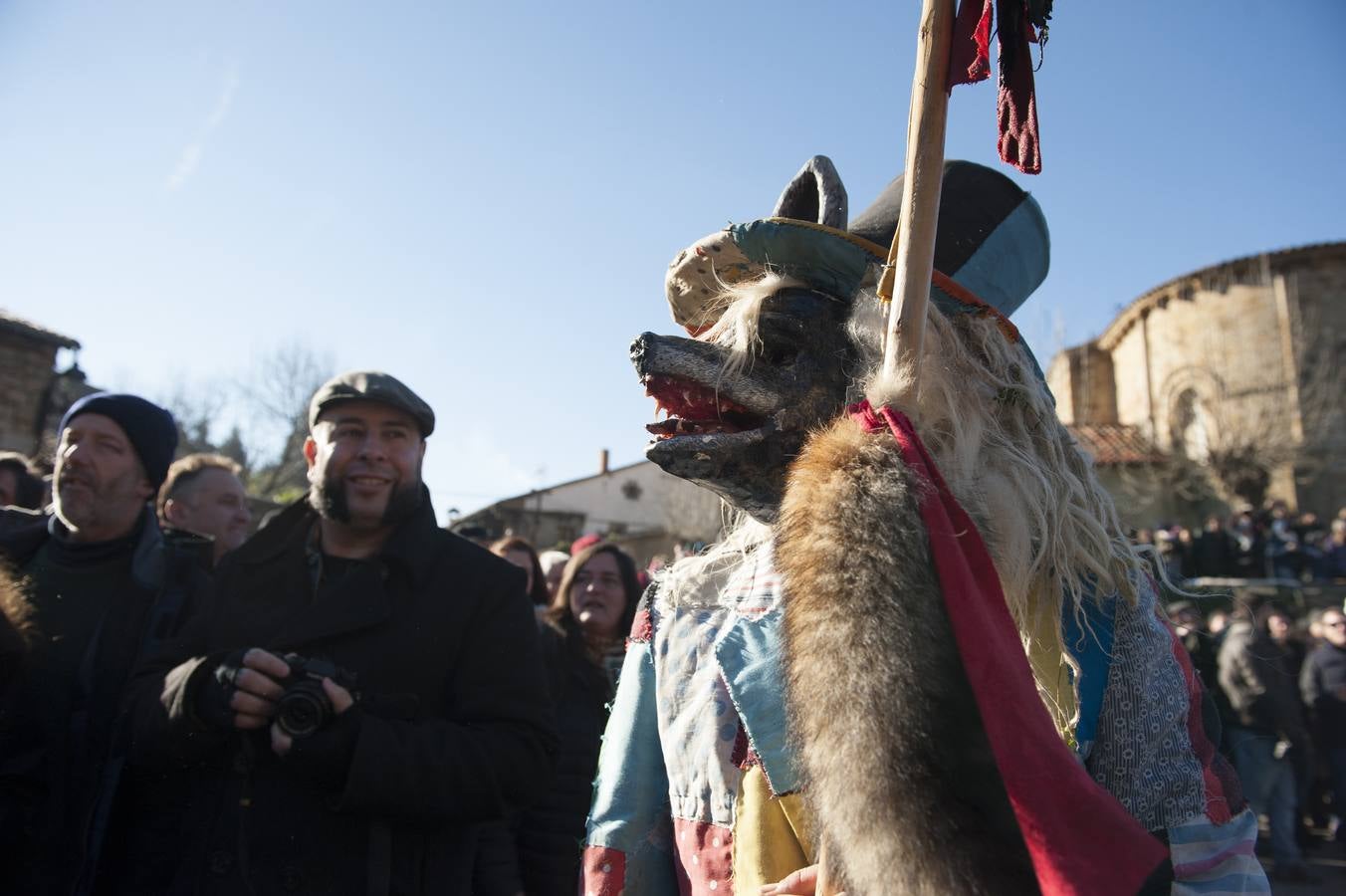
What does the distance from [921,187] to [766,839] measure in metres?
1.06

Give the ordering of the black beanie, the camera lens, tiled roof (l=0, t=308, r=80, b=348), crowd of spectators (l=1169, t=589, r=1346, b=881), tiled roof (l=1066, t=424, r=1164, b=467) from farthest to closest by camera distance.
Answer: tiled roof (l=1066, t=424, r=1164, b=467) < tiled roof (l=0, t=308, r=80, b=348) < crowd of spectators (l=1169, t=589, r=1346, b=881) < the black beanie < the camera lens

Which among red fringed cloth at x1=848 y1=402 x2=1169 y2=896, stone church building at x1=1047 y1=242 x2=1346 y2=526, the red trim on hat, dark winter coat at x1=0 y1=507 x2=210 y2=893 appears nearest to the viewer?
red fringed cloth at x1=848 y1=402 x2=1169 y2=896

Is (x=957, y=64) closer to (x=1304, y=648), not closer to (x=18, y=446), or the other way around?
(x=1304, y=648)

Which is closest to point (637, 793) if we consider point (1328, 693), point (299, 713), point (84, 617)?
point (299, 713)

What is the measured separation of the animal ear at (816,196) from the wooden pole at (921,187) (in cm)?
52

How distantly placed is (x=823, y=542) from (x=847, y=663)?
0.16 meters

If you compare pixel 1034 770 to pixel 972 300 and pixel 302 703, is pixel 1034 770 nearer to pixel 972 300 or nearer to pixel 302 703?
pixel 972 300

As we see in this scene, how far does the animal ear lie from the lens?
Result: 6.40ft

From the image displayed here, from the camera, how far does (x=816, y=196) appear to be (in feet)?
6.91

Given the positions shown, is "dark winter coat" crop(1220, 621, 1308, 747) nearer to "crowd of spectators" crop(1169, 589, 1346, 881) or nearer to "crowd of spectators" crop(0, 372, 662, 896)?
"crowd of spectators" crop(1169, 589, 1346, 881)

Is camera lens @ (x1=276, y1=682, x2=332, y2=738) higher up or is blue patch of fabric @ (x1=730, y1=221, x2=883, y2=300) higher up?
blue patch of fabric @ (x1=730, y1=221, x2=883, y2=300)

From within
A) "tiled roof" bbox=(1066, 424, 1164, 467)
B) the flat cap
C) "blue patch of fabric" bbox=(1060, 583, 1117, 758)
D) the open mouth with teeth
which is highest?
"tiled roof" bbox=(1066, 424, 1164, 467)

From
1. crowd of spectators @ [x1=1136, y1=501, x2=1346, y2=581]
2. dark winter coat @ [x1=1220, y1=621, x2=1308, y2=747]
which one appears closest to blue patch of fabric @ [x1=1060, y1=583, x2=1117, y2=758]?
dark winter coat @ [x1=1220, y1=621, x2=1308, y2=747]

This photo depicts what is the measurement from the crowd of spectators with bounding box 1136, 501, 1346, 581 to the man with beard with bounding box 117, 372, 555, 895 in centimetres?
1285
